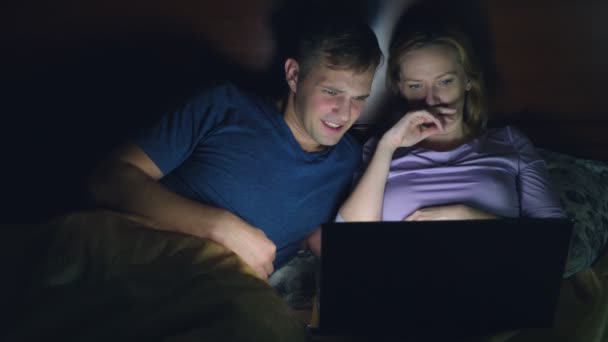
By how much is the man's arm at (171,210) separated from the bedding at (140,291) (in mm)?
104

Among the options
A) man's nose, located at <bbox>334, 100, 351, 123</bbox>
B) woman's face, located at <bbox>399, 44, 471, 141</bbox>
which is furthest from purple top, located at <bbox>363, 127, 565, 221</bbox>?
man's nose, located at <bbox>334, 100, 351, 123</bbox>

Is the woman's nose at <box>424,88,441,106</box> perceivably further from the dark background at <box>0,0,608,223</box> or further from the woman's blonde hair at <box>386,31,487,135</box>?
the dark background at <box>0,0,608,223</box>

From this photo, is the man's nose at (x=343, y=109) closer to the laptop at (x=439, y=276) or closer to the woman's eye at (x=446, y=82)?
the woman's eye at (x=446, y=82)

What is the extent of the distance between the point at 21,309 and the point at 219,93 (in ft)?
2.37

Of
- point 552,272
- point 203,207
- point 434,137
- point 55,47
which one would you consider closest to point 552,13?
point 434,137

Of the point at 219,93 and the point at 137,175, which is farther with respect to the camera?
the point at 219,93

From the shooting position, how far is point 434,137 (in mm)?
1535

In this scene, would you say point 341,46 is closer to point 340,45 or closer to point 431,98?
point 340,45

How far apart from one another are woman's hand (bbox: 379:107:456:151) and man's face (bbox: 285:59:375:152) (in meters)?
0.13

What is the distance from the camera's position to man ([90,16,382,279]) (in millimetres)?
1240

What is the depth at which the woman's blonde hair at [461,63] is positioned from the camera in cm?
141

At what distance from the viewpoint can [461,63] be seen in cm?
143

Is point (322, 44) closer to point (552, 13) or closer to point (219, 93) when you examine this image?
point (219, 93)

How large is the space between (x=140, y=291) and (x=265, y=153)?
56 cm
